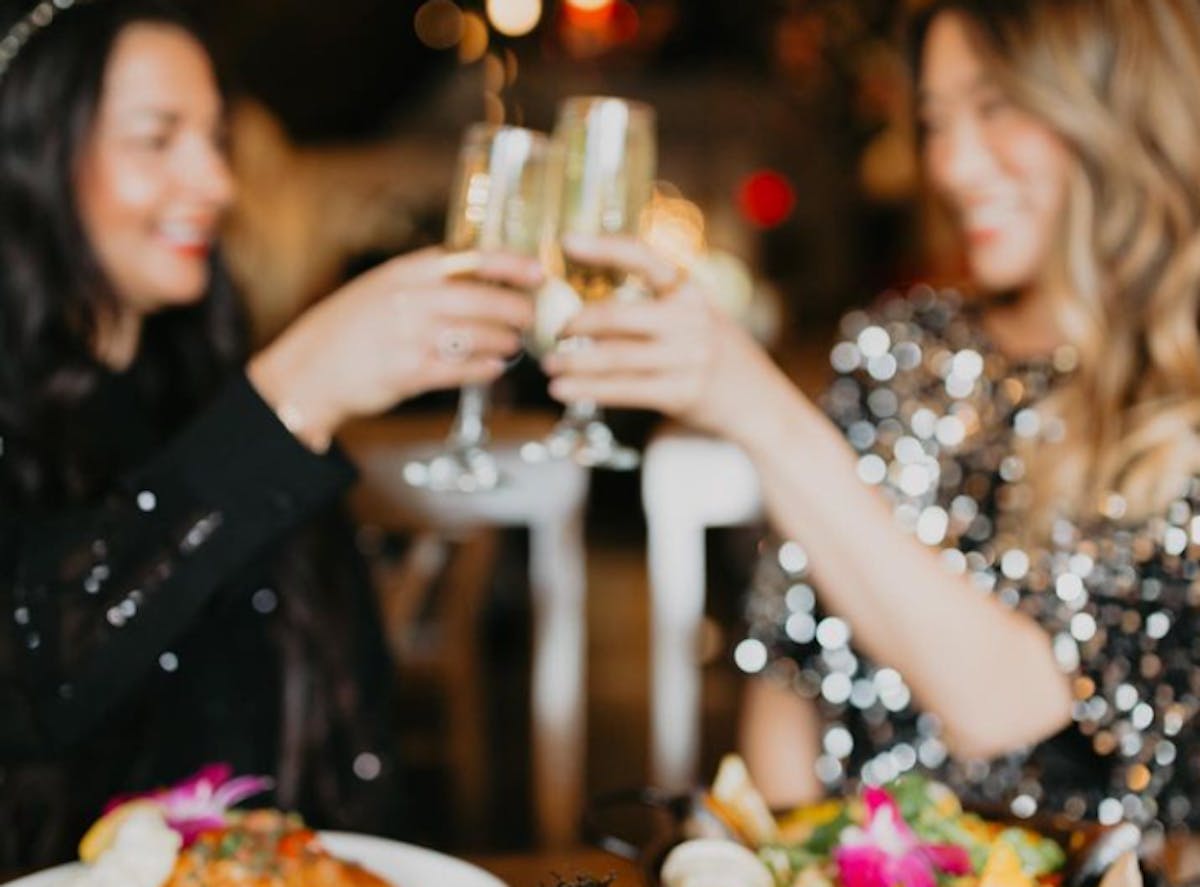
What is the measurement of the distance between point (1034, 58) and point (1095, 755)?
81cm

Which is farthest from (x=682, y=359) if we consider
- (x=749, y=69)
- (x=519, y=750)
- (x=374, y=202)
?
(x=749, y=69)

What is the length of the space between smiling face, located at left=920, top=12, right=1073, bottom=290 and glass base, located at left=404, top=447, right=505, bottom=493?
2.23ft

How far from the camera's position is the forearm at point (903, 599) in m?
1.33

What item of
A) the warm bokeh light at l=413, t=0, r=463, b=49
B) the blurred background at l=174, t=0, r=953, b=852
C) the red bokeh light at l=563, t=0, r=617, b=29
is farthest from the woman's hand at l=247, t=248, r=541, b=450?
the warm bokeh light at l=413, t=0, r=463, b=49

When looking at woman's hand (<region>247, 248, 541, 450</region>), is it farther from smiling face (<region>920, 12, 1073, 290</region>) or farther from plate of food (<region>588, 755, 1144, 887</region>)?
smiling face (<region>920, 12, 1073, 290</region>)

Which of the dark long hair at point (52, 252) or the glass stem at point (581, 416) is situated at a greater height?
the dark long hair at point (52, 252)

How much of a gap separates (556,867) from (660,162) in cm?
876

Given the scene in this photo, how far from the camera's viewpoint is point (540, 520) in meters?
2.95

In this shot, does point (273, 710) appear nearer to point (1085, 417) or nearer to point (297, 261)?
point (1085, 417)

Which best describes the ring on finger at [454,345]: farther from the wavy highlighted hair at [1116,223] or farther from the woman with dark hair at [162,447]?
the wavy highlighted hair at [1116,223]

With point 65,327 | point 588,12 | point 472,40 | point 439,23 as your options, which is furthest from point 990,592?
point 439,23

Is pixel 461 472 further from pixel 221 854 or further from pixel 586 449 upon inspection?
pixel 221 854

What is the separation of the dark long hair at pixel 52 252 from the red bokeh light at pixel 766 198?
27.2 ft

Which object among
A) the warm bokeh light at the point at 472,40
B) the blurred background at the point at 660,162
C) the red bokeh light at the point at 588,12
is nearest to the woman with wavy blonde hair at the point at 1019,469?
the blurred background at the point at 660,162
